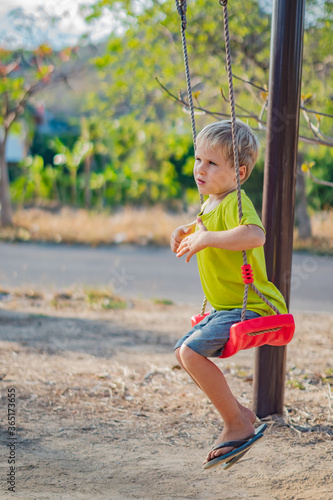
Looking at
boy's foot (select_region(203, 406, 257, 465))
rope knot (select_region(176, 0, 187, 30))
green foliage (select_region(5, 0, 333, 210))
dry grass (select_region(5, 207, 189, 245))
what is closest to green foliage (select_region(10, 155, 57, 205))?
dry grass (select_region(5, 207, 189, 245))

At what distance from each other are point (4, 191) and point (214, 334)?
986 cm

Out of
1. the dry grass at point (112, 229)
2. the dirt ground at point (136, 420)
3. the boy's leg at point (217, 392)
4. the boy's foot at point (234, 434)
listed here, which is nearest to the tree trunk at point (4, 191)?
the dry grass at point (112, 229)

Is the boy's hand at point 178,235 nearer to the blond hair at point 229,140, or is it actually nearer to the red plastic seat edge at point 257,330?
the blond hair at point 229,140

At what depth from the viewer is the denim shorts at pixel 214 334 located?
7.43 ft

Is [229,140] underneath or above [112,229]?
above

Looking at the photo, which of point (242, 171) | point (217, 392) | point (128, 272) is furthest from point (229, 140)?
point (128, 272)

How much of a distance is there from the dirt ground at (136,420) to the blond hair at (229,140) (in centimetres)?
143

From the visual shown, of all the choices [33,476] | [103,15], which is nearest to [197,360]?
[33,476]

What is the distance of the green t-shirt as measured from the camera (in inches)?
92.3

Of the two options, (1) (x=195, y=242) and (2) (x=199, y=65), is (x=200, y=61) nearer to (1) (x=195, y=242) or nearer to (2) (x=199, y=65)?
(2) (x=199, y=65)

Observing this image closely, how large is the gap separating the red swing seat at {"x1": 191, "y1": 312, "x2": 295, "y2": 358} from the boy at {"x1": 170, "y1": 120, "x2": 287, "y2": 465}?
2.8 inches

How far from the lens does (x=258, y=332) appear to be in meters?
2.24

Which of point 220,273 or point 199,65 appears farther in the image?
point 199,65

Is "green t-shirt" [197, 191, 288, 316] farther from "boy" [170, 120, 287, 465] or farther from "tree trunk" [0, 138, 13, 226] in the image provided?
"tree trunk" [0, 138, 13, 226]
